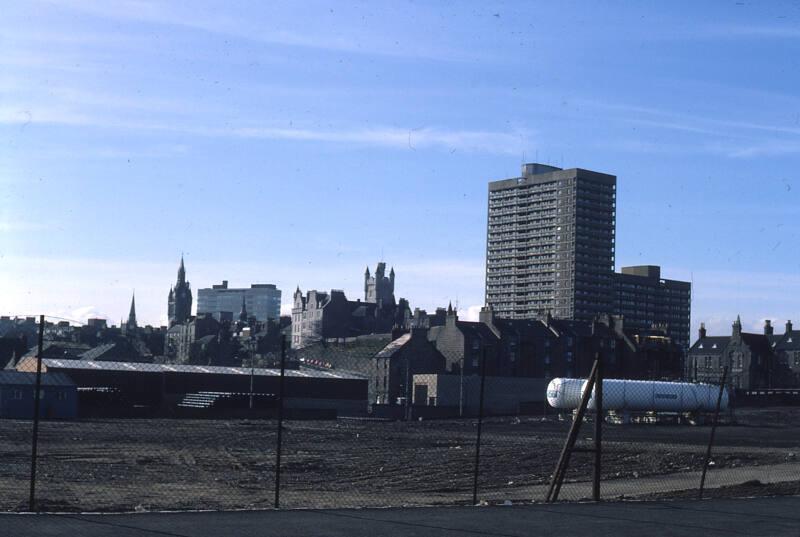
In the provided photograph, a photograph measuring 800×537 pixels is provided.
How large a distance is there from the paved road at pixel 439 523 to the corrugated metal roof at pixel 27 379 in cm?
6831

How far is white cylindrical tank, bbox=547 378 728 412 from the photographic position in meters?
90.2

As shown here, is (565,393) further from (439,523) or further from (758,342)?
(439,523)

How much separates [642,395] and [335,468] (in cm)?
5946

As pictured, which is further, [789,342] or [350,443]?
[789,342]

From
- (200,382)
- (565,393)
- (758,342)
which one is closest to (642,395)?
(565,393)

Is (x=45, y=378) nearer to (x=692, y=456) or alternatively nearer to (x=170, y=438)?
(x=170, y=438)

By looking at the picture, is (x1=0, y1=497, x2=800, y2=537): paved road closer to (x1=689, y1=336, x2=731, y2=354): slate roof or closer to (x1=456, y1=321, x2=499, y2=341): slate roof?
(x1=456, y1=321, x2=499, y2=341): slate roof

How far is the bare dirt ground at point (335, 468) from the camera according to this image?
2567 cm

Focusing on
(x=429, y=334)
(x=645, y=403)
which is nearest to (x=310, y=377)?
(x=429, y=334)

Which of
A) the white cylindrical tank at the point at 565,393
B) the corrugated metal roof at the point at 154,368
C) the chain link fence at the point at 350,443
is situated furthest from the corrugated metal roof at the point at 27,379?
the white cylindrical tank at the point at 565,393

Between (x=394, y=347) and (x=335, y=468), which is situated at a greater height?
(x=394, y=347)

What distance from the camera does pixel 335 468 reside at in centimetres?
3681

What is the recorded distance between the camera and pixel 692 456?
147ft

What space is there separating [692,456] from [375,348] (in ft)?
298
